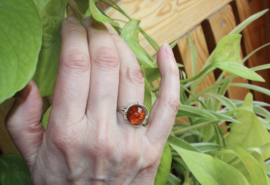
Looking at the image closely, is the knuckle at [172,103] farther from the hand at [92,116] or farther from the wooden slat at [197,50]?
the wooden slat at [197,50]

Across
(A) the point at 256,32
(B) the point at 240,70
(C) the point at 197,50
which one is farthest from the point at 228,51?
(A) the point at 256,32

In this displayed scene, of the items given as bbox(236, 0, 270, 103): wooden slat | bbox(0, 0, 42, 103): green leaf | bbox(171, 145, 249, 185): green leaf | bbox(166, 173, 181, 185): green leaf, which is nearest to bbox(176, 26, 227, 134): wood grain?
bbox(236, 0, 270, 103): wooden slat

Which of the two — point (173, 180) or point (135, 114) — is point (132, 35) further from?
point (173, 180)

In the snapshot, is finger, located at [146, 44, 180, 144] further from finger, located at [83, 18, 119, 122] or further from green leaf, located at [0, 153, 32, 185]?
green leaf, located at [0, 153, 32, 185]

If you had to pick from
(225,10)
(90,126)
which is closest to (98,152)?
(90,126)

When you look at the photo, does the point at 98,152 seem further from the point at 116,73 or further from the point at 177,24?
the point at 177,24
